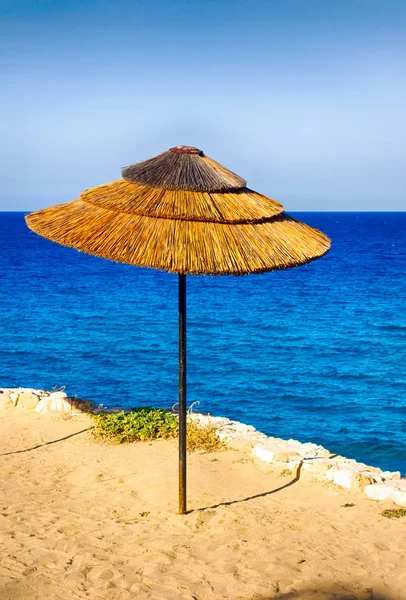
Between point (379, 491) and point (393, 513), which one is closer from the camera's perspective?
point (393, 513)

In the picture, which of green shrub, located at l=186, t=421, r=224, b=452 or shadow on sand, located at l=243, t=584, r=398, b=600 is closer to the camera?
shadow on sand, located at l=243, t=584, r=398, b=600

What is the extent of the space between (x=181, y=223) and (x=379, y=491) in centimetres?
412

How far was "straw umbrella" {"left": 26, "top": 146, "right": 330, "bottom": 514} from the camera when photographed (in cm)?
604

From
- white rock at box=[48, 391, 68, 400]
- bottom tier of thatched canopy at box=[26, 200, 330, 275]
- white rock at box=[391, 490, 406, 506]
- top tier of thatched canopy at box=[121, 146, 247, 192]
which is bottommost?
white rock at box=[391, 490, 406, 506]

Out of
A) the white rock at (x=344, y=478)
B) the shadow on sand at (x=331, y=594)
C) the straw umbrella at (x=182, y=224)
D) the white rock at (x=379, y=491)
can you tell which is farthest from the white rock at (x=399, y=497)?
the straw umbrella at (x=182, y=224)

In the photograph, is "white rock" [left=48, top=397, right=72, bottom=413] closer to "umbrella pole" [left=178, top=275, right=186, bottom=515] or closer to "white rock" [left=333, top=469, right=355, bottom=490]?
"umbrella pole" [left=178, top=275, right=186, bottom=515]

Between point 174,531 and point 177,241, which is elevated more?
point 177,241

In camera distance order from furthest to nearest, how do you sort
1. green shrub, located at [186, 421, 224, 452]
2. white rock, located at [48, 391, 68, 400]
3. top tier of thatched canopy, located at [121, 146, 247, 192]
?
1. white rock, located at [48, 391, 68, 400]
2. green shrub, located at [186, 421, 224, 452]
3. top tier of thatched canopy, located at [121, 146, 247, 192]

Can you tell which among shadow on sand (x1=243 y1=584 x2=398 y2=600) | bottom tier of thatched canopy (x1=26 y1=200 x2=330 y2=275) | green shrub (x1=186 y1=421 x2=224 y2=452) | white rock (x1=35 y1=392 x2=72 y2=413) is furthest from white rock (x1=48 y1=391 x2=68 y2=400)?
shadow on sand (x1=243 y1=584 x2=398 y2=600)

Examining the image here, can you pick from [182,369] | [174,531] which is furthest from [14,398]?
[182,369]

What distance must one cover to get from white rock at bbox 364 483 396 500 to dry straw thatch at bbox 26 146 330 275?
3.01m

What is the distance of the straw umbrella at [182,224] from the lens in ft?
19.8

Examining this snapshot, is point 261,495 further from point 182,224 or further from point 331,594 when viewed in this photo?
point 182,224

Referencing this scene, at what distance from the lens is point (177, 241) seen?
6074mm
